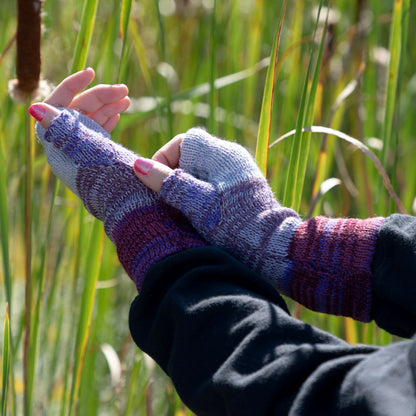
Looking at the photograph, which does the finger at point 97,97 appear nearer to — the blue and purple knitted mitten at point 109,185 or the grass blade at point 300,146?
the blue and purple knitted mitten at point 109,185

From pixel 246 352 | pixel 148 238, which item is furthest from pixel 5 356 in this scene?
pixel 246 352

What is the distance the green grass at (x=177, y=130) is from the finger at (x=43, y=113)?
0.16 feet

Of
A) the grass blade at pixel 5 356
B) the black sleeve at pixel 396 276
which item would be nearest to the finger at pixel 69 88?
the grass blade at pixel 5 356

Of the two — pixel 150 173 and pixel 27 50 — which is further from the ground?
pixel 27 50

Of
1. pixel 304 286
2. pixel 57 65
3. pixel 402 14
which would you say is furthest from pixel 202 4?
pixel 304 286

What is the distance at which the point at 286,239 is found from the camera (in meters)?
0.61

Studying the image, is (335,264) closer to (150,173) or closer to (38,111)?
(150,173)

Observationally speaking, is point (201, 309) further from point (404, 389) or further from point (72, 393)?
point (72, 393)

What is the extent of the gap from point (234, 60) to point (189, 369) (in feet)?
2.45

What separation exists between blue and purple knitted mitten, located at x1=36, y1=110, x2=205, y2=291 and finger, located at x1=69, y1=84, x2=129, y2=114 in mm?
29

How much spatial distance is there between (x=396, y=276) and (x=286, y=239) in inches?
4.7

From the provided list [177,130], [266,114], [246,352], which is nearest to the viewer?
[246,352]

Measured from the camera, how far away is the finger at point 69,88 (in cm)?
66

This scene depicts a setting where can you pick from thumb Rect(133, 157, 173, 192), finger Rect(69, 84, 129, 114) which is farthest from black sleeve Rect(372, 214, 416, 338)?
finger Rect(69, 84, 129, 114)
